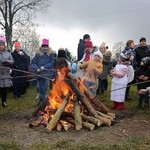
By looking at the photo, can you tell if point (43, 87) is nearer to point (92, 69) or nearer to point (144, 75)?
point (92, 69)

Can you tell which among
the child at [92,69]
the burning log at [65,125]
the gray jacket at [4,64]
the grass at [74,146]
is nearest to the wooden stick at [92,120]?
the burning log at [65,125]

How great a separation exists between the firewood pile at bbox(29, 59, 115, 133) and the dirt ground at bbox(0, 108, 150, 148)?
178 millimetres

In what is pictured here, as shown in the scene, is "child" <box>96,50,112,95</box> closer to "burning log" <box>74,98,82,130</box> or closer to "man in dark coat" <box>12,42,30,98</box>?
"man in dark coat" <box>12,42,30,98</box>

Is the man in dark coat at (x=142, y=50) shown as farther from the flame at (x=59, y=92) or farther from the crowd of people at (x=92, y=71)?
the flame at (x=59, y=92)

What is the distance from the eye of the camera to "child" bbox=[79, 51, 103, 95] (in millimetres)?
10953

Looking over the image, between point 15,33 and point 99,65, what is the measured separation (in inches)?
1257

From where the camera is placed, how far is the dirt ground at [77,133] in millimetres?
7398

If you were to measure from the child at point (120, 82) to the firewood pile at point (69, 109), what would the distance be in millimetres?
1743

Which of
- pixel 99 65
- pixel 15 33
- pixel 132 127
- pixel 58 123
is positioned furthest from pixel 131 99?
pixel 15 33

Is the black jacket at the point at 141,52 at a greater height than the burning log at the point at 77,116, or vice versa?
the black jacket at the point at 141,52

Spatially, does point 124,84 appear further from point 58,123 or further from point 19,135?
point 19,135

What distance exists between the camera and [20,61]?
45.6ft

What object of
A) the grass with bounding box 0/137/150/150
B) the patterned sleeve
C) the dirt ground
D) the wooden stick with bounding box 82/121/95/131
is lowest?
the dirt ground

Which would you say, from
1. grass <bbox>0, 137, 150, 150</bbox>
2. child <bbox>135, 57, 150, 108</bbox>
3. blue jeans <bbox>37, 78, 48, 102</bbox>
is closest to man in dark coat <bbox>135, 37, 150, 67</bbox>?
child <bbox>135, 57, 150, 108</bbox>
